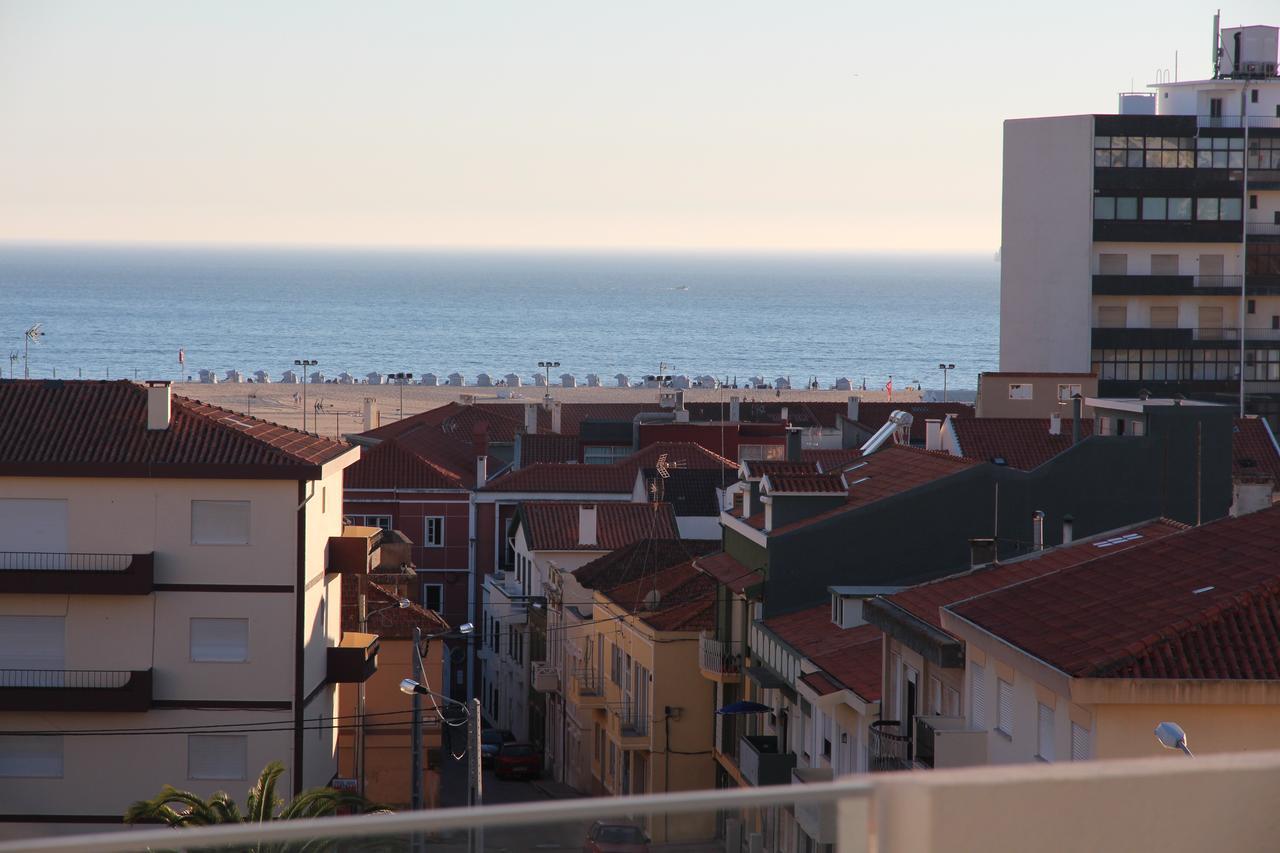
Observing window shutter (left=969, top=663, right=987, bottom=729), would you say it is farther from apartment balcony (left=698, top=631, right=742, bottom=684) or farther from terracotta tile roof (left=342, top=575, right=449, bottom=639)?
terracotta tile roof (left=342, top=575, right=449, bottom=639)

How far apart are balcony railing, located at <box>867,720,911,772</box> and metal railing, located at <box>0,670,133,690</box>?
1484 centimetres

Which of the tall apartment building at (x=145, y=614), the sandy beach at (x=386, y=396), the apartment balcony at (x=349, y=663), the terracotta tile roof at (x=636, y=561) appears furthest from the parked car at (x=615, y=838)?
the sandy beach at (x=386, y=396)

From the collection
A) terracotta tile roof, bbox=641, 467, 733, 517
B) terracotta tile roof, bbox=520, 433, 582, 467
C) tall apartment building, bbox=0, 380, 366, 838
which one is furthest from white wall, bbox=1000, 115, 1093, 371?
tall apartment building, bbox=0, 380, 366, 838

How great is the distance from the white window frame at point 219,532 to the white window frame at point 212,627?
1.38 metres

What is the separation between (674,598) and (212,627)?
35.2ft

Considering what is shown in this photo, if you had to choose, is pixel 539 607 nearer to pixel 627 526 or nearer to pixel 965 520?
pixel 627 526

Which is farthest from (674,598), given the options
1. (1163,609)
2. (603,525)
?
(1163,609)

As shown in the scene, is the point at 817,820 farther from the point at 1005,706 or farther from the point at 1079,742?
the point at 1005,706

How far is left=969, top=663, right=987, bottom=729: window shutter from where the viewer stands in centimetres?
2091

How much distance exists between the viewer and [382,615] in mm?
43000

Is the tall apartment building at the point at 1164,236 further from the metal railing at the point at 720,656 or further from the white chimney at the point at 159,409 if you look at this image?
the white chimney at the point at 159,409

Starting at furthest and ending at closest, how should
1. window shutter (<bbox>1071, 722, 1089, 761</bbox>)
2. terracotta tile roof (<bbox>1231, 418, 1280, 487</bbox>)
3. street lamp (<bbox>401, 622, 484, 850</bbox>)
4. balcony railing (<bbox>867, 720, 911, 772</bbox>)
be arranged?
terracotta tile roof (<bbox>1231, 418, 1280, 487</bbox>) < street lamp (<bbox>401, 622, 484, 850</bbox>) < balcony railing (<bbox>867, 720, 911, 772</bbox>) < window shutter (<bbox>1071, 722, 1089, 761</bbox>)

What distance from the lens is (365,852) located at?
19.2ft

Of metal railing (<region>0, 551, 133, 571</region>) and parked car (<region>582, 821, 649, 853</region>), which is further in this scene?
metal railing (<region>0, 551, 133, 571</region>)
